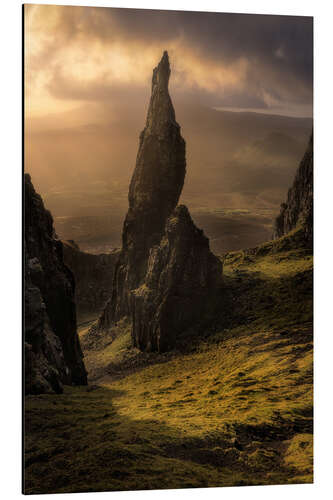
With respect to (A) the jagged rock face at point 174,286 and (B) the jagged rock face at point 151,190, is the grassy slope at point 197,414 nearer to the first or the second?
(A) the jagged rock face at point 174,286

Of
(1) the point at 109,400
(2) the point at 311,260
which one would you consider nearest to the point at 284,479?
(1) the point at 109,400

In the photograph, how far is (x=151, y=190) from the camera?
2358 centimetres

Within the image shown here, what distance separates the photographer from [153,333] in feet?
68.1

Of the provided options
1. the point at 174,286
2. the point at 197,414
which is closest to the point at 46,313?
the point at 174,286

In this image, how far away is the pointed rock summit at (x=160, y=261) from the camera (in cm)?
1984

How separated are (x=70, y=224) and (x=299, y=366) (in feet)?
23.5

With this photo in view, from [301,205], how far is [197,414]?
6404 mm

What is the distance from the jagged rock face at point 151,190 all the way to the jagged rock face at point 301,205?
356 cm

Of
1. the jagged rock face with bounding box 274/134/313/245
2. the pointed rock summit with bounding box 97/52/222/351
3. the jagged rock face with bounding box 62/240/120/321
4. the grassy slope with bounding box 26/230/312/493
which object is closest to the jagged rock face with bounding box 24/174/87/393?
the jagged rock face with bounding box 62/240/120/321

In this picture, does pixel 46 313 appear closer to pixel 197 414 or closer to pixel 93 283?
pixel 93 283

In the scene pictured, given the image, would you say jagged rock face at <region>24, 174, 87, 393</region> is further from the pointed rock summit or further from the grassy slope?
the pointed rock summit

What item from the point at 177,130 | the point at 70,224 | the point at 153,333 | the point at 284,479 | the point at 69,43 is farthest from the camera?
the point at 153,333

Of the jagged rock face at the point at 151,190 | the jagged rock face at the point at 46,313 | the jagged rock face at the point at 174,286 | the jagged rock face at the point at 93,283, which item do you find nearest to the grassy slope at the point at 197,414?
the jagged rock face at the point at 46,313
